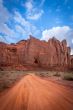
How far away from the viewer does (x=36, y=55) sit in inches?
2776

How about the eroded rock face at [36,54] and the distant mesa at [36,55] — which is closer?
the distant mesa at [36,55]

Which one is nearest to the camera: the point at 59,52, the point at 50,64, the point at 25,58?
the point at 25,58

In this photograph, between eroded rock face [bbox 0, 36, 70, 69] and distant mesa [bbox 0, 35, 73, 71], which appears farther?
eroded rock face [bbox 0, 36, 70, 69]

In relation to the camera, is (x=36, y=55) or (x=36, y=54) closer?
(x=36, y=55)

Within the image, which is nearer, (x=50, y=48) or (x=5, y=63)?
(x=5, y=63)

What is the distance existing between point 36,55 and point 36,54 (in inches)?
22.2

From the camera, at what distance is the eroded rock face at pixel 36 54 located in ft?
214

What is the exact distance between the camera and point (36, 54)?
70.7m

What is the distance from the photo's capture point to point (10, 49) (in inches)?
2734

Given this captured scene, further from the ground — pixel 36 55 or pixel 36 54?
pixel 36 54

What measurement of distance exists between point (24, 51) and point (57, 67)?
799 inches

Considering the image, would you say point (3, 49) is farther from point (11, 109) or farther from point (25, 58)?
point (11, 109)

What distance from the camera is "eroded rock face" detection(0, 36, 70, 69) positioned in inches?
2571

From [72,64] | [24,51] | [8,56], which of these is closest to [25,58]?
[24,51]
